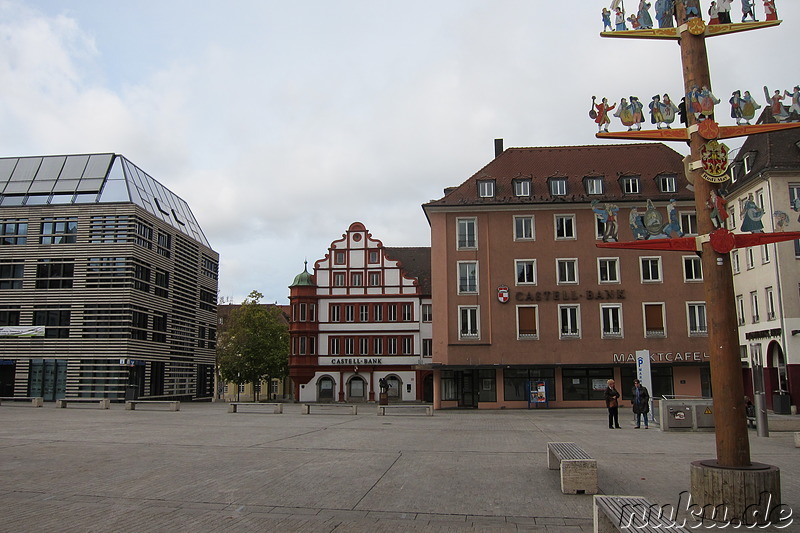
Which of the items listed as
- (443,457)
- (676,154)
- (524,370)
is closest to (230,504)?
(443,457)

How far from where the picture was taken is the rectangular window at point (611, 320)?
38844 millimetres

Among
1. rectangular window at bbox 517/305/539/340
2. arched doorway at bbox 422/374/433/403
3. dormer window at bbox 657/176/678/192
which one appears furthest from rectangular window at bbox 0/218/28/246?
dormer window at bbox 657/176/678/192

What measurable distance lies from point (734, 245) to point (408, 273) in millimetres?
52893

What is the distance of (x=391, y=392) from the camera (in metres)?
57.0

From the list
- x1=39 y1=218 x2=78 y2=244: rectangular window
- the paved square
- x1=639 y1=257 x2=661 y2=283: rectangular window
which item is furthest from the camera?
x1=39 y1=218 x2=78 y2=244: rectangular window

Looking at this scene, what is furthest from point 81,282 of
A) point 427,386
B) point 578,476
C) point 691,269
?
point 578,476

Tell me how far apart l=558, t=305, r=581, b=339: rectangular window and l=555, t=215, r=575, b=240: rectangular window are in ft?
13.8

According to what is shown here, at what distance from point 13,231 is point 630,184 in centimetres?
4239

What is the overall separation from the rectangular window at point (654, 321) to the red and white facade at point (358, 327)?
2201 centimetres

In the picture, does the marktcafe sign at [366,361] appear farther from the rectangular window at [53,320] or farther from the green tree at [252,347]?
the rectangular window at [53,320]

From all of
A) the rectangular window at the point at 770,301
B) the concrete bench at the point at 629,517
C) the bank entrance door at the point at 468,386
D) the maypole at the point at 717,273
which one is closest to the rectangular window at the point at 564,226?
the bank entrance door at the point at 468,386

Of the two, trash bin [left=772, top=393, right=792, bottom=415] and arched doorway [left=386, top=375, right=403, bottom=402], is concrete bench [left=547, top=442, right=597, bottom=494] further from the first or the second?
arched doorway [left=386, top=375, right=403, bottom=402]

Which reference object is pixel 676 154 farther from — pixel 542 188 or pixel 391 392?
pixel 391 392

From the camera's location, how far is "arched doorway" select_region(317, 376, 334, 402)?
56.8m
